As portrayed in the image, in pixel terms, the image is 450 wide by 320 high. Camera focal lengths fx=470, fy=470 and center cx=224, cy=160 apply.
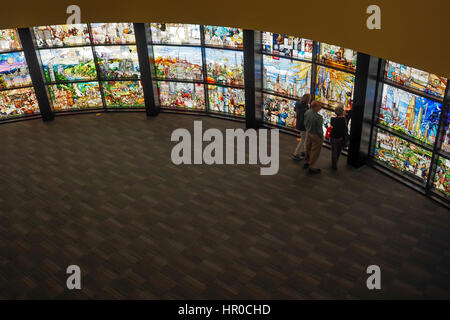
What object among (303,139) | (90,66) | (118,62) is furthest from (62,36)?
(303,139)

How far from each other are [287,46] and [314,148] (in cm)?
225

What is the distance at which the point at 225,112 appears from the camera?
36.2 feet

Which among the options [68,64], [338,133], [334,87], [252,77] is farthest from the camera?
[68,64]

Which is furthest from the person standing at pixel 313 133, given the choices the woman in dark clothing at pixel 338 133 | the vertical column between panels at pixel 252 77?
the vertical column between panels at pixel 252 77

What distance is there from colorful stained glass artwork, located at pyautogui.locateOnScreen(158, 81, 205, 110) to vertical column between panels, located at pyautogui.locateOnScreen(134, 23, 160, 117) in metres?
0.19

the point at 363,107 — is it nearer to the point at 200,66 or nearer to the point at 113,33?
the point at 200,66

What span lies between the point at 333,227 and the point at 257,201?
4.64 feet

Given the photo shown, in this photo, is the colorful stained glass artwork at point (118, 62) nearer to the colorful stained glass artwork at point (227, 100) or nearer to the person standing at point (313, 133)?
the colorful stained glass artwork at point (227, 100)

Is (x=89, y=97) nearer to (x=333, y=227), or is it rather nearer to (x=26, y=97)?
(x=26, y=97)

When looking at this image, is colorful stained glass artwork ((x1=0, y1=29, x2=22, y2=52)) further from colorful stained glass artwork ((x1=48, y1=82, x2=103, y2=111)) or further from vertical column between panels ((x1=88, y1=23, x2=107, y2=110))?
vertical column between panels ((x1=88, y1=23, x2=107, y2=110))

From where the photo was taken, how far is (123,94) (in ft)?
37.7
